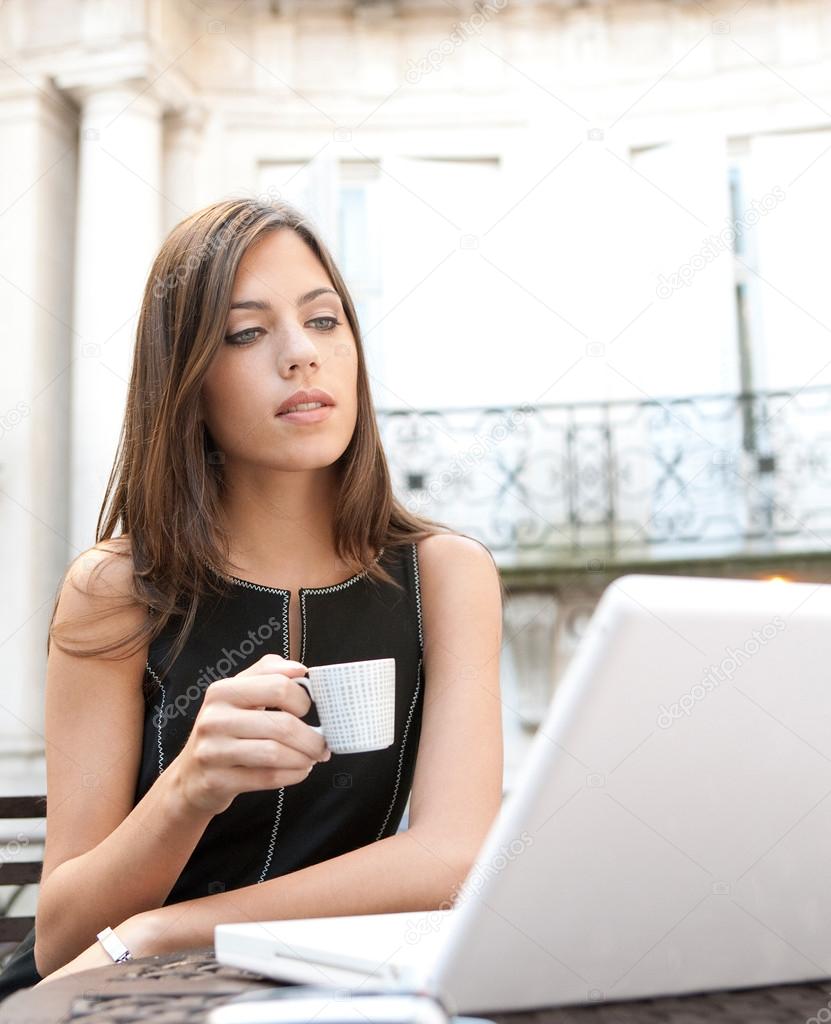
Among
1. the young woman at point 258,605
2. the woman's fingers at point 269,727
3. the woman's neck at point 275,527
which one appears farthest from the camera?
the woman's neck at point 275,527

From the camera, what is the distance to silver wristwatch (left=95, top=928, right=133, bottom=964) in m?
1.08

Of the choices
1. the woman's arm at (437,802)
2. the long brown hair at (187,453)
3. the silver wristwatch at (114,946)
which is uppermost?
the long brown hair at (187,453)

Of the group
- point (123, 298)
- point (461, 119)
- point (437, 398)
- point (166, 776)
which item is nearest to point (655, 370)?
point (437, 398)

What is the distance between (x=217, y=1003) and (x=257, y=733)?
312mm

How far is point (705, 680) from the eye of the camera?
2.03 ft

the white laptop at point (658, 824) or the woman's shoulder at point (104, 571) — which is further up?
the woman's shoulder at point (104, 571)

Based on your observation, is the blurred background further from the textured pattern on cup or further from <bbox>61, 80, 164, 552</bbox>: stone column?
the textured pattern on cup

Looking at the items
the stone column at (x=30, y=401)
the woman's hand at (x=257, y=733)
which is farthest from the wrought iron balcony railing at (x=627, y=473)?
the woman's hand at (x=257, y=733)

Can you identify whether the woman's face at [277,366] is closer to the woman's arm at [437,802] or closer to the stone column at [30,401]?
the woman's arm at [437,802]

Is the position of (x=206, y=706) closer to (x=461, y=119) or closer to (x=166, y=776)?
(x=166, y=776)

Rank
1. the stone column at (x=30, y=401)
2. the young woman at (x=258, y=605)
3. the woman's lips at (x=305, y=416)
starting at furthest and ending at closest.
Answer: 1. the stone column at (x=30, y=401)
2. the woman's lips at (x=305, y=416)
3. the young woman at (x=258, y=605)

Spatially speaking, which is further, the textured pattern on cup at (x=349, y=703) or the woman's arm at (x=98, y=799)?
the woman's arm at (x=98, y=799)

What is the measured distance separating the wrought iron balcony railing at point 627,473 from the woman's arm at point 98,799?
5779mm

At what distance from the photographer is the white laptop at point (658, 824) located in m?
0.60
